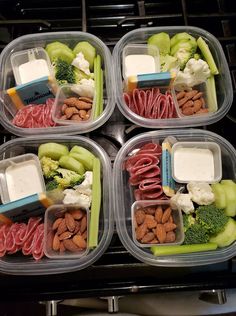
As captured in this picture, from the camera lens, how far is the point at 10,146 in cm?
110

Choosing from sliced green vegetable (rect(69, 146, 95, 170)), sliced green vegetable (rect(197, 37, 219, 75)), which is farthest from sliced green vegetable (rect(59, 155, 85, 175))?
sliced green vegetable (rect(197, 37, 219, 75))

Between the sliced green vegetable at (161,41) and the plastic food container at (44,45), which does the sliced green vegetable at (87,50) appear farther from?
the sliced green vegetable at (161,41)

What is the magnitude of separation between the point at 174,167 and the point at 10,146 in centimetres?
53

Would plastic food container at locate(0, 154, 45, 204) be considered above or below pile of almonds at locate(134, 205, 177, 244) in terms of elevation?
above

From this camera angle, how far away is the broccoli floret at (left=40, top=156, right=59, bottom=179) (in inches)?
41.9

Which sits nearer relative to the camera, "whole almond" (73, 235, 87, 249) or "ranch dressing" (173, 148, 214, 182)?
"whole almond" (73, 235, 87, 249)

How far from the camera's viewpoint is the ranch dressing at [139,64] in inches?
48.5

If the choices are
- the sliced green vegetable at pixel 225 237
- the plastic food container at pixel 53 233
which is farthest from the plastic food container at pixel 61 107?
the sliced green vegetable at pixel 225 237

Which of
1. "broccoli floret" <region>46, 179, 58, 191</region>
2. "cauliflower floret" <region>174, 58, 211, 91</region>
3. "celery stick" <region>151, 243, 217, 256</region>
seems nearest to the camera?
"celery stick" <region>151, 243, 217, 256</region>

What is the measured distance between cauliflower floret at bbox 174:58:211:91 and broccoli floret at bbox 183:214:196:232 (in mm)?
462

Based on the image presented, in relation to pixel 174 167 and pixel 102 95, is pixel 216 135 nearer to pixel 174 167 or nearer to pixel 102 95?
pixel 174 167

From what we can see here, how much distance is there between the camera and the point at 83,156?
1.06 m

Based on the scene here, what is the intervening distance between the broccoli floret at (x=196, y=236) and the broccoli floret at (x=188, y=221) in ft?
0.05

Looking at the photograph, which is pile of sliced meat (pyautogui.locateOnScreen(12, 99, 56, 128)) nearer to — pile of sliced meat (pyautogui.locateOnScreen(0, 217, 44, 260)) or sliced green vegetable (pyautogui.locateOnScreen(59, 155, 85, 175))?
sliced green vegetable (pyautogui.locateOnScreen(59, 155, 85, 175))
